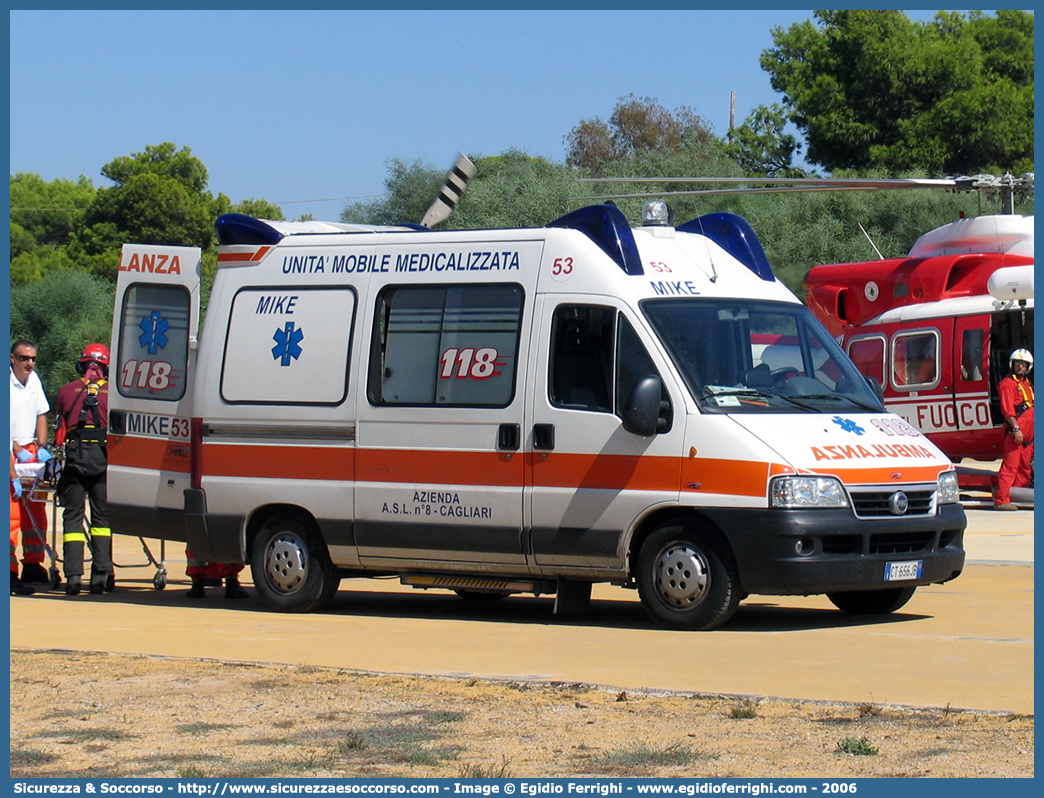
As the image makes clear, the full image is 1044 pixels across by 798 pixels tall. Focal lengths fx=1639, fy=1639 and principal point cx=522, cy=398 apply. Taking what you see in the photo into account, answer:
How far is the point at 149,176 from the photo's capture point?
233ft

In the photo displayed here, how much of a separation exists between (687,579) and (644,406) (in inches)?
43.7

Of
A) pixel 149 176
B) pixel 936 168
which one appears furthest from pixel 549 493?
pixel 149 176

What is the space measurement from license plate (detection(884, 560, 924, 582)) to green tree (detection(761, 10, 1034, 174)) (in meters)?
41.4

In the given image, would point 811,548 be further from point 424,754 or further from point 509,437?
point 424,754

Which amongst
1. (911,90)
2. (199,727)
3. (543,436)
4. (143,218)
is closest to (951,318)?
(543,436)

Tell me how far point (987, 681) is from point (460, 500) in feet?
13.3

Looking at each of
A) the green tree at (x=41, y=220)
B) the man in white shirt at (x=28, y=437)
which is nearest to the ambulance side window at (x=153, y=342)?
the man in white shirt at (x=28, y=437)

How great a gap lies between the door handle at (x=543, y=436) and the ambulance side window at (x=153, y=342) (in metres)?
3.23

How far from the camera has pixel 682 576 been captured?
1020cm

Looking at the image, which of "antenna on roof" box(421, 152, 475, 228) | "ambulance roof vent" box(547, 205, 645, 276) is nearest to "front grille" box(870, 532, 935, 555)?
"ambulance roof vent" box(547, 205, 645, 276)

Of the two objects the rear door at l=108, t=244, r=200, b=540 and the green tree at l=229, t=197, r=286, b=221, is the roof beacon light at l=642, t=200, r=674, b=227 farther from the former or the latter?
the green tree at l=229, t=197, r=286, b=221

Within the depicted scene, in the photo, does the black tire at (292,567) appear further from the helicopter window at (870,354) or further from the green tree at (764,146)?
the green tree at (764,146)

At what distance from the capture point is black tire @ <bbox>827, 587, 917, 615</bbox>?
11.0 metres

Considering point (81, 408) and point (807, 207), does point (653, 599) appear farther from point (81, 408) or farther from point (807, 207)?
point (807, 207)
